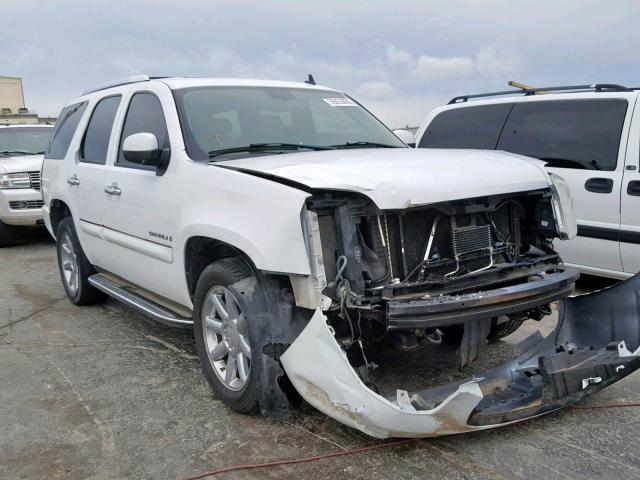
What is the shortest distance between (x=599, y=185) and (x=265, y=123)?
3063 millimetres

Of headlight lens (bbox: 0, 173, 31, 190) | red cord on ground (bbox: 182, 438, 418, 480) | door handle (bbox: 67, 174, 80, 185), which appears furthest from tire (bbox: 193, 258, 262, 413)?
headlight lens (bbox: 0, 173, 31, 190)

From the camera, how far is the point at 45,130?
35.7ft

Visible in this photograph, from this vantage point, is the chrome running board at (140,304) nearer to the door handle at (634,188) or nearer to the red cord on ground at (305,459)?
the red cord on ground at (305,459)

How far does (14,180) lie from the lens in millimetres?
9281

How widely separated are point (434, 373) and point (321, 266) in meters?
1.44

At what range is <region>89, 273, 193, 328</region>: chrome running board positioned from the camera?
397 cm

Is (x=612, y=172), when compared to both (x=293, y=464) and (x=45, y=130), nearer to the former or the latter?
(x=293, y=464)

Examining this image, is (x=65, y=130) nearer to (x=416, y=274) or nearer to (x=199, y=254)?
(x=199, y=254)

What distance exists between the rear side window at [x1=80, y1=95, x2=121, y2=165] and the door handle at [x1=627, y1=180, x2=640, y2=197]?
425 cm

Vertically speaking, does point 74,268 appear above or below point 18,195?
below

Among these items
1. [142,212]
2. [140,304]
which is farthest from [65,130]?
[140,304]

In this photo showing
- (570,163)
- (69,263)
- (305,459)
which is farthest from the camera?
(69,263)

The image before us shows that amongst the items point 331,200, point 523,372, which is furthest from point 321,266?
point 523,372

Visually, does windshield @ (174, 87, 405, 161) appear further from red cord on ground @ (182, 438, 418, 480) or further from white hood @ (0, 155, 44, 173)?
white hood @ (0, 155, 44, 173)
